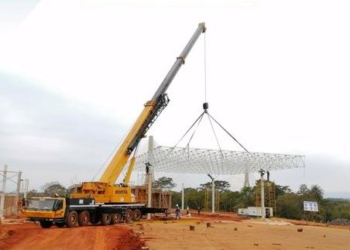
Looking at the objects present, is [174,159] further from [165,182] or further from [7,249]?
[165,182]

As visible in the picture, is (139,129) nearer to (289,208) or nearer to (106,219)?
(106,219)

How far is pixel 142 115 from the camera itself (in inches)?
1251

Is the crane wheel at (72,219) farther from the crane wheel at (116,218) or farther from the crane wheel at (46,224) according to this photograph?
the crane wheel at (116,218)

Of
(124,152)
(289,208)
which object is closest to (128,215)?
(124,152)

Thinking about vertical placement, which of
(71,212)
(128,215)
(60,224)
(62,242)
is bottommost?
(62,242)

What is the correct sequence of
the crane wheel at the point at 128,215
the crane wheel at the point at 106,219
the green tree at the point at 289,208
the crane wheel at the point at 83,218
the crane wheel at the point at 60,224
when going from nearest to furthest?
the crane wheel at the point at 60,224, the crane wheel at the point at 83,218, the crane wheel at the point at 106,219, the crane wheel at the point at 128,215, the green tree at the point at 289,208

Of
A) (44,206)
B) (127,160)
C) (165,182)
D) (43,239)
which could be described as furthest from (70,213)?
(165,182)

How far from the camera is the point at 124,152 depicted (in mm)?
31344

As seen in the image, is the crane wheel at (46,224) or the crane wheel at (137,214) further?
the crane wheel at (137,214)

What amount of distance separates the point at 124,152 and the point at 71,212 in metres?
6.02

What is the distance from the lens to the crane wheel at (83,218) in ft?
95.8

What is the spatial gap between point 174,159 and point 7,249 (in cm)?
2542

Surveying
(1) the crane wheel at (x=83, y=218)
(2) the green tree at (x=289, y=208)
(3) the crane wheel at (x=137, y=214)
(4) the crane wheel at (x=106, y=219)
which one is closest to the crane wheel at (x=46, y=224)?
(1) the crane wheel at (x=83, y=218)

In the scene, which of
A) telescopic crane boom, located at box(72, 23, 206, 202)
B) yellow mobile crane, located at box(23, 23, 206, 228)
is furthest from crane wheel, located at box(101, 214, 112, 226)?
telescopic crane boom, located at box(72, 23, 206, 202)
